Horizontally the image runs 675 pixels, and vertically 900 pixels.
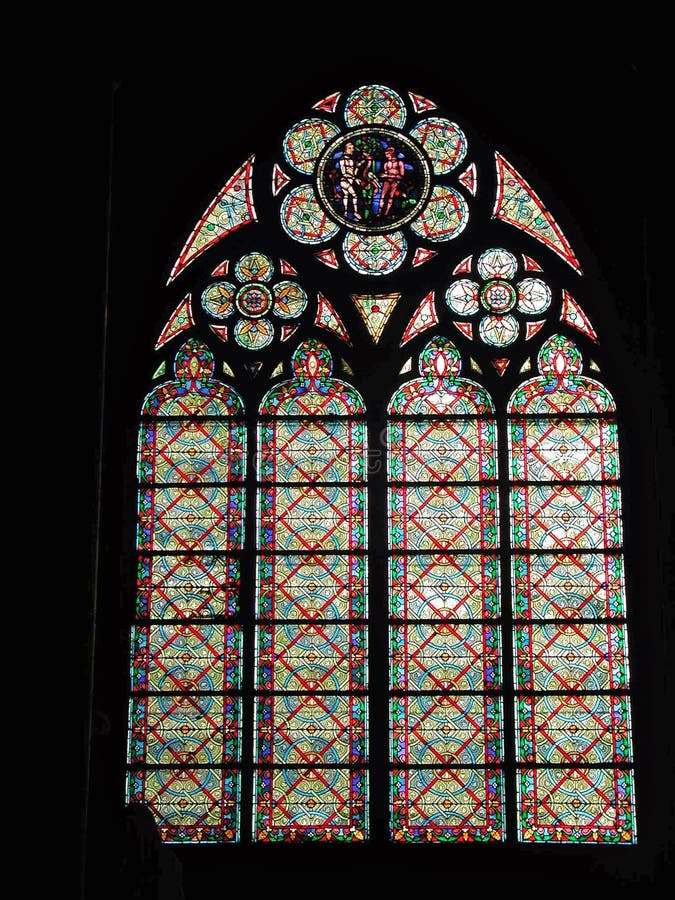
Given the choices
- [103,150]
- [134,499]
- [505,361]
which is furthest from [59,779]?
[505,361]

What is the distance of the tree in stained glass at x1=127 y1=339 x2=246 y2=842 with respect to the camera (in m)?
7.98

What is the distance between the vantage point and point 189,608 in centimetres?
831

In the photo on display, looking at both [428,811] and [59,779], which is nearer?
[59,779]

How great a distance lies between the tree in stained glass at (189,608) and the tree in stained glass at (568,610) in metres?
1.59

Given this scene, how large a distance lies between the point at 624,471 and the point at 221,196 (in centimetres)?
297

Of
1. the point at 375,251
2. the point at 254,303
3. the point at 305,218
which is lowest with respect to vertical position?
the point at 254,303

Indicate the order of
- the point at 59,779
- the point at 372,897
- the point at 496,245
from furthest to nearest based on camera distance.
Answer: the point at 496,245 < the point at 372,897 < the point at 59,779

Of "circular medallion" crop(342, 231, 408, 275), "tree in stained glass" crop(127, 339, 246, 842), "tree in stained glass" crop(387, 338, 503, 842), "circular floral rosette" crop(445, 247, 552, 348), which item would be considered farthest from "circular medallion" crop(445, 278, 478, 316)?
"tree in stained glass" crop(127, 339, 246, 842)

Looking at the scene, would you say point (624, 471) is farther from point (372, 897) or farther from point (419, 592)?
point (372, 897)

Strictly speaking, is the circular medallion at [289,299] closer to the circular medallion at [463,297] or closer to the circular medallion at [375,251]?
the circular medallion at [375,251]

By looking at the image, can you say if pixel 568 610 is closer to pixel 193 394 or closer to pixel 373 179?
pixel 193 394

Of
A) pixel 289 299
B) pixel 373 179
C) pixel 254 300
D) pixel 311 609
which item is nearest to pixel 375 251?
pixel 373 179

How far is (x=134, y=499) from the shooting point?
8461 millimetres

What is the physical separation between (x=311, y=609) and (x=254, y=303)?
1928mm
